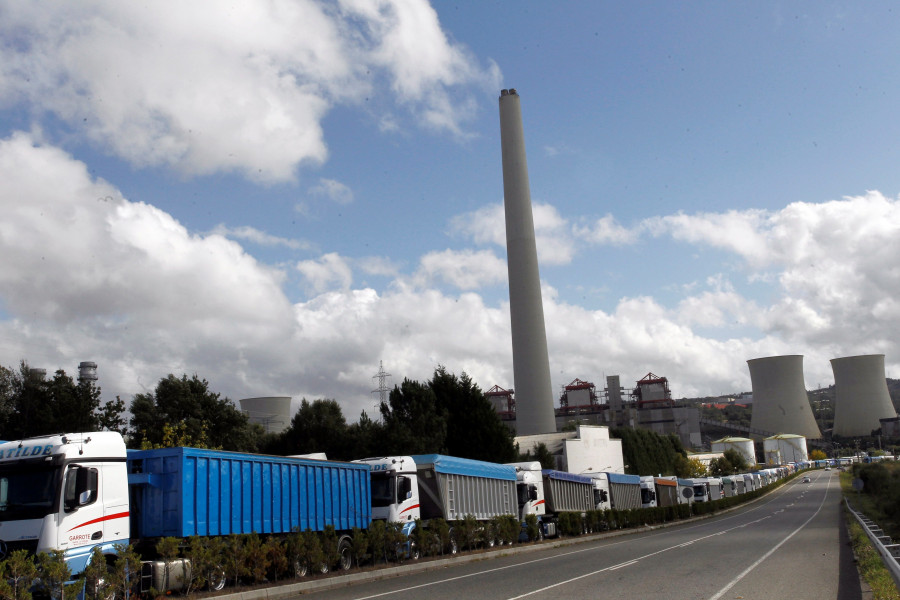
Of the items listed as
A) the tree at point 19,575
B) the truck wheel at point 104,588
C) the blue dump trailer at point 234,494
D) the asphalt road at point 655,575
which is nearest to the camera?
the tree at point 19,575

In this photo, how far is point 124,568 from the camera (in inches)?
534

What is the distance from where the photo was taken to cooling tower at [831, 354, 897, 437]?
13700cm

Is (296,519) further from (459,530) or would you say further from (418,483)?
(459,530)

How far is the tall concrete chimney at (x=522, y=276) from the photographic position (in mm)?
76625

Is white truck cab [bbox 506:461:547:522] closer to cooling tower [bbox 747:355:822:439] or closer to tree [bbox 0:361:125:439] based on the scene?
tree [bbox 0:361:125:439]

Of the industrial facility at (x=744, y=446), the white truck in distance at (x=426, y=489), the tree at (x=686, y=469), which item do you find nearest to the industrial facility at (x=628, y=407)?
the industrial facility at (x=744, y=446)

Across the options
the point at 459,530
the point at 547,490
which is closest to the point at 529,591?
the point at 459,530

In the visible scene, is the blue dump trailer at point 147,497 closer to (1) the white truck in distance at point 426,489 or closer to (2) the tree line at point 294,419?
(1) the white truck in distance at point 426,489

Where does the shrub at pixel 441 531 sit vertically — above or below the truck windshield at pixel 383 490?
below

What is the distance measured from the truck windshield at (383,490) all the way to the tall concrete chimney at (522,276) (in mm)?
53833

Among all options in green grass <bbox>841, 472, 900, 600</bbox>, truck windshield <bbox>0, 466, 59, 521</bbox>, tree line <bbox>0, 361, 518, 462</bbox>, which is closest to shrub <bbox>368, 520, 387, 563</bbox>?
truck windshield <bbox>0, 466, 59, 521</bbox>

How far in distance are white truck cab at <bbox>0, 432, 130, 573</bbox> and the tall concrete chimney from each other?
6393 cm

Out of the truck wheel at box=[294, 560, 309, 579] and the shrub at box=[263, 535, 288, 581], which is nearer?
the shrub at box=[263, 535, 288, 581]

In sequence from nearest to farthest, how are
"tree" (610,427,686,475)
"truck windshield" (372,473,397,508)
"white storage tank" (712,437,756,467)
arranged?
1. "truck windshield" (372,473,397,508)
2. "tree" (610,427,686,475)
3. "white storage tank" (712,437,756,467)
